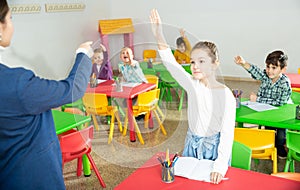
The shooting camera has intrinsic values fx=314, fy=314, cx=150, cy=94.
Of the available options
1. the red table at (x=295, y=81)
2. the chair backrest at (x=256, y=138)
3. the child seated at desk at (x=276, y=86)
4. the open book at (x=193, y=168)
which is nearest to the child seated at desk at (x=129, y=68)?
the open book at (x=193, y=168)

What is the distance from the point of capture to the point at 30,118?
1257 mm

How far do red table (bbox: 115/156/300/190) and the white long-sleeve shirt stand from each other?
7cm

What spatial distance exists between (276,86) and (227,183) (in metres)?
1.87

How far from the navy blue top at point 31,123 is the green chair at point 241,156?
0.99m

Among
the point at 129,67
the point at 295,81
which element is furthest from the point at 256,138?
the point at 295,81

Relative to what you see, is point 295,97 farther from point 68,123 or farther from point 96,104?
point 68,123

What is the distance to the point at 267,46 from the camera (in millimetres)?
6195

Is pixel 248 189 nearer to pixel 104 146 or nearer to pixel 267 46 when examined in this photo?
pixel 104 146

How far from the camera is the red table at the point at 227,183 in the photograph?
1.42 meters

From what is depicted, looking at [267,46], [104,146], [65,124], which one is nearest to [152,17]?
[104,146]

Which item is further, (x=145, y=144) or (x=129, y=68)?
(x=129, y=68)

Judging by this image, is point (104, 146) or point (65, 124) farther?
point (65, 124)

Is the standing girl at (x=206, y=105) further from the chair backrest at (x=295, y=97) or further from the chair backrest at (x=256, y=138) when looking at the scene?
the chair backrest at (x=295, y=97)

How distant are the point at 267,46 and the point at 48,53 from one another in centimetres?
418
